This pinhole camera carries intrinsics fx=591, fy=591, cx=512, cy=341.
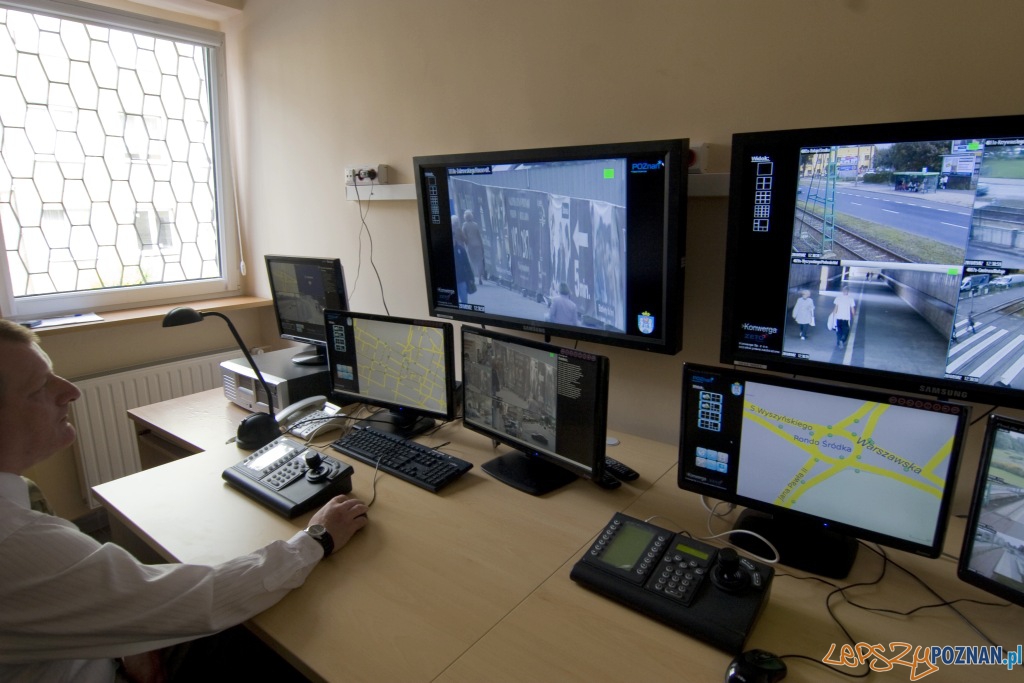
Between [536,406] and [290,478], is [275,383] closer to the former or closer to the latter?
[290,478]

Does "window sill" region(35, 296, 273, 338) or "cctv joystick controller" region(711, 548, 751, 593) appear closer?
"cctv joystick controller" region(711, 548, 751, 593)

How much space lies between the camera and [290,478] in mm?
1568

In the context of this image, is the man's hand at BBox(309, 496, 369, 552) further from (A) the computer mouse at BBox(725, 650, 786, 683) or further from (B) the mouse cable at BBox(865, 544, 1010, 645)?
(B) the mouse cable at BBox(865, 544, 1010, 645)

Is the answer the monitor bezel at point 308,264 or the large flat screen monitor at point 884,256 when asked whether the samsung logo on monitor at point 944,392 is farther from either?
the monitor bezel at point 308,264

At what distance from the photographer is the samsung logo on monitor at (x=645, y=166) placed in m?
1.50

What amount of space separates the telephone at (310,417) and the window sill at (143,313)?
1.17 meters

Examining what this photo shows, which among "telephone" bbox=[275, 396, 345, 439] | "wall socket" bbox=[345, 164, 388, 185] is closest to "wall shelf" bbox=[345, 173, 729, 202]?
"wall socket" bbox=[345, 164, 388, 185]

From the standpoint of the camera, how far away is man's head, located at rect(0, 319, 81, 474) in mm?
1090

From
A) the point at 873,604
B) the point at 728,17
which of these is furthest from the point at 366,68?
the point at 873,604

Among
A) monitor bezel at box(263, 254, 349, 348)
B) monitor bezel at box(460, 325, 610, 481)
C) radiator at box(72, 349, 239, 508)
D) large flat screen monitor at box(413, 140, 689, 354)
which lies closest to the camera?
monitor bezel at box(460, 325, 610, 481)

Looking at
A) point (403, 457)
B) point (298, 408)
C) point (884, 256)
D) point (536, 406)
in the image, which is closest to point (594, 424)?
point (536, 406)

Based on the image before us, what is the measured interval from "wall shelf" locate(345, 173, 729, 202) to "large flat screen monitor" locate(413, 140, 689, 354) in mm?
133

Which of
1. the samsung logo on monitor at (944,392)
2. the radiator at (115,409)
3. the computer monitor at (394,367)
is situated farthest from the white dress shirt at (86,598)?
the radiator at (115,409)

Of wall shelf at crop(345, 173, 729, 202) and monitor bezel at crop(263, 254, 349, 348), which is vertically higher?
wall shelf at crop(345, 173, 729, 202)
